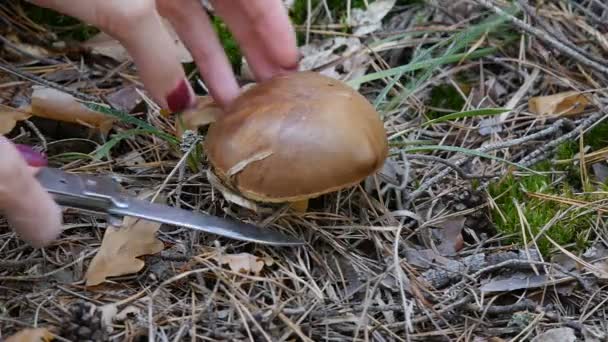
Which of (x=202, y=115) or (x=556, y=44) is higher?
(x=202, y=115)

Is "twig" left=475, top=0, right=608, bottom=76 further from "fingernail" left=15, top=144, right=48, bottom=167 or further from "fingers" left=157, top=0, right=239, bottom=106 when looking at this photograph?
"fingernail" left=15, top=144, right=48, bottom=167

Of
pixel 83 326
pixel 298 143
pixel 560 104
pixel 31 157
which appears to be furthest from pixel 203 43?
pixel 560 104

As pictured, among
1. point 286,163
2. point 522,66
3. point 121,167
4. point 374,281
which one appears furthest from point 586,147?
point 121,167

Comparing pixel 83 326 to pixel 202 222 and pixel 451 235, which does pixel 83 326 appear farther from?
pixel 451 235

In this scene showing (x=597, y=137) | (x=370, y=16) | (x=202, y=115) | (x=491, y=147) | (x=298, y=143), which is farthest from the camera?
(x=370, y=16)

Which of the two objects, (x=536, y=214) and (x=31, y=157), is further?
(x=536, y=214)

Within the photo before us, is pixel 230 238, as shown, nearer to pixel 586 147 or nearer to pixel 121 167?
pixel 121 167
